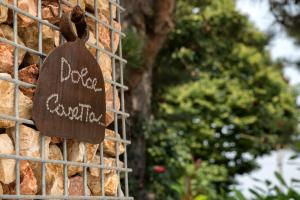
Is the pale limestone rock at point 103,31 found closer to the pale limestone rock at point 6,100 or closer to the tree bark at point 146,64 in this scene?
the pale limestone rock at point 6,100

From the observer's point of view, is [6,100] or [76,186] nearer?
[6,100]

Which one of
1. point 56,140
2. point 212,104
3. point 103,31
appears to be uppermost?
point 212,104

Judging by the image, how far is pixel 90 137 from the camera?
130 cm

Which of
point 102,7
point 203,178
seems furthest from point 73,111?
point 203,178

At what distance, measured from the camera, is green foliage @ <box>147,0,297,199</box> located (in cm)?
528

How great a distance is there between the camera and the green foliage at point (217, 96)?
17.3 ft

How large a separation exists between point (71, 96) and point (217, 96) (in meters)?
7.25

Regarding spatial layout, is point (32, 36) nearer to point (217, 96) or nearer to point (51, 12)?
point (51, 12)

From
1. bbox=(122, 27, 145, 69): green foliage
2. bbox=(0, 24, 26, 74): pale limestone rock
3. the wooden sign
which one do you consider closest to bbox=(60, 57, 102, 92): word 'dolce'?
the wooden sign

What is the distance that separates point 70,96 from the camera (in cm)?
125

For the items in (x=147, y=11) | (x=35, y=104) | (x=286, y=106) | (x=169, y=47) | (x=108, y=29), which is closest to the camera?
(x=35, y=104)

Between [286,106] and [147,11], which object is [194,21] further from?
[286,106]

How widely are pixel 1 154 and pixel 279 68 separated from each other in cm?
856

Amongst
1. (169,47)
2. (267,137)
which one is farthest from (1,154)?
(267,137)
